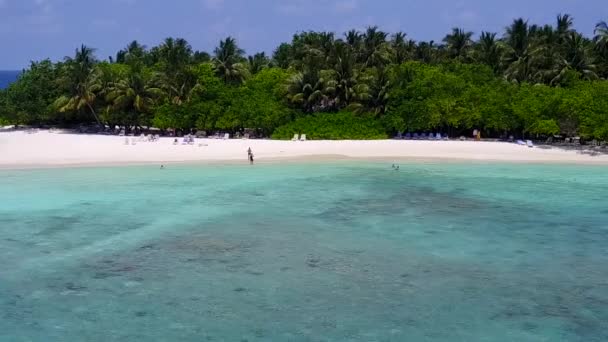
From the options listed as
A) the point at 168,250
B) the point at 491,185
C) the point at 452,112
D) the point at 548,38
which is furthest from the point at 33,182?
the point at 548,38

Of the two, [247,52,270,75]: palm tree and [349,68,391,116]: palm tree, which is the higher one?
[247,52,270,75]: palm tree

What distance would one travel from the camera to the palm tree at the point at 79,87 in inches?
2205

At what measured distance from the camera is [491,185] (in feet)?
110

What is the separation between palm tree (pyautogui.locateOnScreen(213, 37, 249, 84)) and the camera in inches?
2376

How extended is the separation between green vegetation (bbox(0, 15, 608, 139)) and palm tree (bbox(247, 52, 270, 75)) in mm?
4020

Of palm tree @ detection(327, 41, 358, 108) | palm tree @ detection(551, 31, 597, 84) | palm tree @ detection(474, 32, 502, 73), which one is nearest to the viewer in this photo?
palm tree @ detection(327, 41, 358, 108)

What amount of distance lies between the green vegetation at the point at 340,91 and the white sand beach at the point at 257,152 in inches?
98.6

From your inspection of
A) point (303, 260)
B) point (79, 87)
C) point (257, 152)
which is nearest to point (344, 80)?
point (257, 152)

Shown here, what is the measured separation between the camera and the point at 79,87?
56.1 m

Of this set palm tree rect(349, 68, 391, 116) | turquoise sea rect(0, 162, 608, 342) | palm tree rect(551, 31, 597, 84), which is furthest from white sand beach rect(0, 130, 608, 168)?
palm tree rect(551, 31, 597, 84)

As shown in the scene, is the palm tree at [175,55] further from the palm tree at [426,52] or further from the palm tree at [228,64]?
the palm tree at [426,52]

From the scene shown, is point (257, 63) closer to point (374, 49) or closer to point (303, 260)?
point (374, 49)

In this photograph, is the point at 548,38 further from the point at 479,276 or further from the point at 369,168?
the point at 479,276

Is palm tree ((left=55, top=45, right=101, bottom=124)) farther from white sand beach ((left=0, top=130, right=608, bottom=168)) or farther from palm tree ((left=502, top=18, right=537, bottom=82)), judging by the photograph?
palm tree ((left=502, top=18, right=537, bottom=82))
